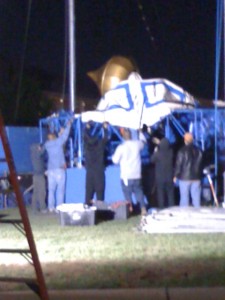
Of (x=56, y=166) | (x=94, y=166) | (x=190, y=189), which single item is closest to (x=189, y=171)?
(x=190, y=189)

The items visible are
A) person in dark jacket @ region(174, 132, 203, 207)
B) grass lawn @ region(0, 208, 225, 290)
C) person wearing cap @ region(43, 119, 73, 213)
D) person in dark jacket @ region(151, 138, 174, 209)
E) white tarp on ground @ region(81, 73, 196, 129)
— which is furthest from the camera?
white tarp on ground @ region(81, 73, 196, 129)

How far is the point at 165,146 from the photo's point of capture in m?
18.2

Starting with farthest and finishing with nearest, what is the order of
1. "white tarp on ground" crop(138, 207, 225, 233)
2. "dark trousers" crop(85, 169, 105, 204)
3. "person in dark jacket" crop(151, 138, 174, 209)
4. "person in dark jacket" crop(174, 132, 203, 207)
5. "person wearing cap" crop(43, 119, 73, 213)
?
"person wearing cap" crop(43, 119, 73, 213)
"dark trousers" crop(85, 169, 105, 204)
"person in dark jacket" crop(151, 138, 174, 209)
"person in dark jacket" crop(174, 132, 203, 207)
"white tarp on ground" crop(138, 207, 225, 233)

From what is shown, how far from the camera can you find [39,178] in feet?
63.2

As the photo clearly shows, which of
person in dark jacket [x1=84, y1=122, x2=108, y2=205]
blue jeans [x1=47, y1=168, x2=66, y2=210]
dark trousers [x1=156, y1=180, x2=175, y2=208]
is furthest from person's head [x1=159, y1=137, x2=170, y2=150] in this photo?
blue jeans [x1=47, y1=168, x2=66, y2=210]

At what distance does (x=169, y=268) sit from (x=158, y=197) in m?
6.98

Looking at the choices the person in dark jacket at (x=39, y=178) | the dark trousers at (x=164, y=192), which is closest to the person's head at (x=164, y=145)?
the dark trousers at (x=164, y=192)

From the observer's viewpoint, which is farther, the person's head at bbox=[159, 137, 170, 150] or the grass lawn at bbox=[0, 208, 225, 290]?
the person's head at bbox=[159, 137, 170, 150]

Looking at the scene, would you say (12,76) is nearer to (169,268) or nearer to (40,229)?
(40,229)

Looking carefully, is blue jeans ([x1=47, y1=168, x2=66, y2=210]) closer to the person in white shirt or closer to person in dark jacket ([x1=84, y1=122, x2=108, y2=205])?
person in dark jacket ([x1=84, y1=122, x2=108, y2=205])

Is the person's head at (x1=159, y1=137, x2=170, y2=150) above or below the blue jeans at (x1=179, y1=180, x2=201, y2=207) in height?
above

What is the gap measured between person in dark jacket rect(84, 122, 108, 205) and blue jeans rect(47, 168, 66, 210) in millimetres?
693

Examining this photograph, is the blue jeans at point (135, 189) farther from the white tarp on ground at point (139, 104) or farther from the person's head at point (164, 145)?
the white tarp on ground at point (139, 104)

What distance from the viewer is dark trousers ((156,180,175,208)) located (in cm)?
1819
